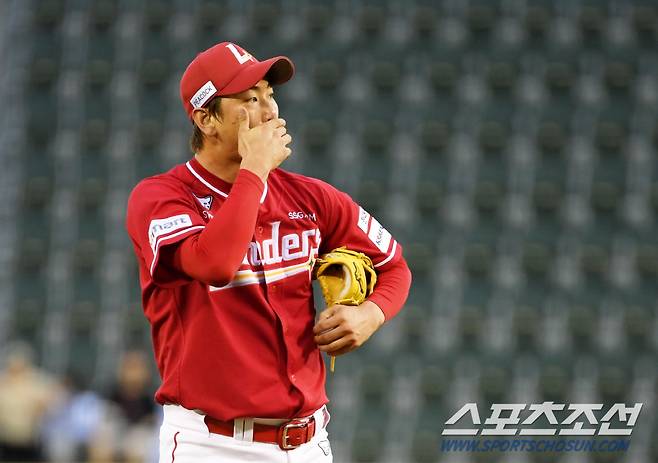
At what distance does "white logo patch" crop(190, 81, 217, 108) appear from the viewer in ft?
8.27

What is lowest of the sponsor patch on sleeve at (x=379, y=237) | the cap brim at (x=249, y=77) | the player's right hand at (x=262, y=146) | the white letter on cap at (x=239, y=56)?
the sponsor patch on sleeve at (x=379, y=237)

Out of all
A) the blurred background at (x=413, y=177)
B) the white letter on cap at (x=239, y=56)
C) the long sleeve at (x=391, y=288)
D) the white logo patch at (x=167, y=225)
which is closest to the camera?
the white logo patch at (x=167, y=225)

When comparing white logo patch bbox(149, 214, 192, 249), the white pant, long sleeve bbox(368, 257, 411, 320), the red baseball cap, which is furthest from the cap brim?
the white pant

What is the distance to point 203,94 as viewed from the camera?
8.34 ft

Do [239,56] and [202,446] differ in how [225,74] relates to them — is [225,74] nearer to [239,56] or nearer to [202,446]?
[239,56]

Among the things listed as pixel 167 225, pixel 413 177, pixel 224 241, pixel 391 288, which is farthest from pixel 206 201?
pixel 413 177

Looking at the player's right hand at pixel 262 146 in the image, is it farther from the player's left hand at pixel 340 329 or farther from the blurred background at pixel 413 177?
the blurred background at pixel 413 177

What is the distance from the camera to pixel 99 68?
862cm

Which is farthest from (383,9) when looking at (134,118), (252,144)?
(252,144)

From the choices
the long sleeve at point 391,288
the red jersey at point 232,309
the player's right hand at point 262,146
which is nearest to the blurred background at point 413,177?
the long sleeve at point 391,288

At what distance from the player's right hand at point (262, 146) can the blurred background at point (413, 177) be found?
4.92m

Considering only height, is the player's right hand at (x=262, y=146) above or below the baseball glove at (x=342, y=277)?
above

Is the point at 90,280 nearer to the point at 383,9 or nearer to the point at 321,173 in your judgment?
the point at 321,173

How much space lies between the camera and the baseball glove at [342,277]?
2.57 meters
